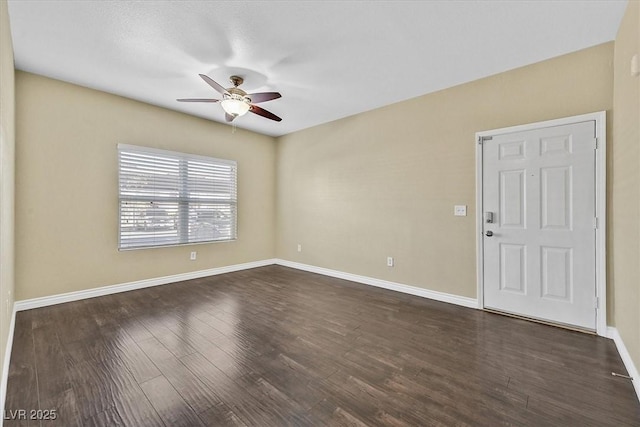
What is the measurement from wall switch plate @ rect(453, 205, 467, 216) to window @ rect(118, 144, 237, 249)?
3758 mm

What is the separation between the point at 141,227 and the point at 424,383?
4047 millimetres

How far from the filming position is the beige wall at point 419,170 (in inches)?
109

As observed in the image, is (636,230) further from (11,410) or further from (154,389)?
(11,410)

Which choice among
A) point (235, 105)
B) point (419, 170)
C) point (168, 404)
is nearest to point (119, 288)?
point (168, 404)

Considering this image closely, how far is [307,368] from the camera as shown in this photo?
2012 mm

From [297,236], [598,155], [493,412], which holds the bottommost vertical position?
[493,412]

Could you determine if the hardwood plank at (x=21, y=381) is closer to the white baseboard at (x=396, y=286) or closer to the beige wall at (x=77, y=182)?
the beige wall at (x=77, y=182)

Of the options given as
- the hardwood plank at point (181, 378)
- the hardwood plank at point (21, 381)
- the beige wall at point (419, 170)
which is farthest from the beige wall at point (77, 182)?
the beige wall at point (419, 170)

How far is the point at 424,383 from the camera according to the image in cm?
183

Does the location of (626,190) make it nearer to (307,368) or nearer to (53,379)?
(307,368)

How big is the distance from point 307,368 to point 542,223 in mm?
2733

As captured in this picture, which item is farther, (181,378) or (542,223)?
(542,223)

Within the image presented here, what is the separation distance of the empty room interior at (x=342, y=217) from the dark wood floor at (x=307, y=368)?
0.02 m

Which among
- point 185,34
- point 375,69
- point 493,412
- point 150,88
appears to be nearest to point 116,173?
point 150,88
